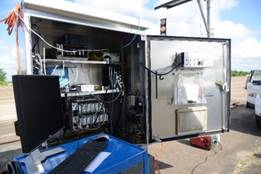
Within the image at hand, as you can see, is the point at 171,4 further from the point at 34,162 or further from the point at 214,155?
the point at 34,162

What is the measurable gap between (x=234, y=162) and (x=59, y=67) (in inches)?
127

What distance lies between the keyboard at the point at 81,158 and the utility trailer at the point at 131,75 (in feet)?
3.33

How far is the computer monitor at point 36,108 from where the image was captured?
4.50 feet

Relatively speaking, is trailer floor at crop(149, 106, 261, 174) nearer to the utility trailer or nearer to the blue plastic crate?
the utility trailer

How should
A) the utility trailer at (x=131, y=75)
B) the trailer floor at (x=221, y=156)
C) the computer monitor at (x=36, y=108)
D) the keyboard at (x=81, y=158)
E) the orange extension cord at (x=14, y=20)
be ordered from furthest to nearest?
the trailer floor at (x=221, y=156)
the utility trailer at (x=131, y=75)
the orange extension cord at (x=14, y=20)
the keyboard at (x=81, y=158)
the computer monitor at (x=36, y=108)

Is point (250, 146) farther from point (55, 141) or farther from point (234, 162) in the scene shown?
point (55, 141)

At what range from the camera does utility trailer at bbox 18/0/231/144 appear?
111 inches

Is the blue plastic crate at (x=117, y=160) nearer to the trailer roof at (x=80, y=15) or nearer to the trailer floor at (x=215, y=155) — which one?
the trailer roof at (x=80, y=15)

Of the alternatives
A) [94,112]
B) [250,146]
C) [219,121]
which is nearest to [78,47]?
[94,112]

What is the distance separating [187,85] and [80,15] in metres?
1.58

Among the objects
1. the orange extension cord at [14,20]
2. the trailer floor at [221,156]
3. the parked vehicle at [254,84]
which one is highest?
the orange extension cord at [14,20]

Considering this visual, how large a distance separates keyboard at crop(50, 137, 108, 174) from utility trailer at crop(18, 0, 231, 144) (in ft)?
3.33

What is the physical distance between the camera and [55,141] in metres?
3.24

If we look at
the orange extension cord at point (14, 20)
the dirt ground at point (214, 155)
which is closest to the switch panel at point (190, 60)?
the dirt ground at point (214, 155)
